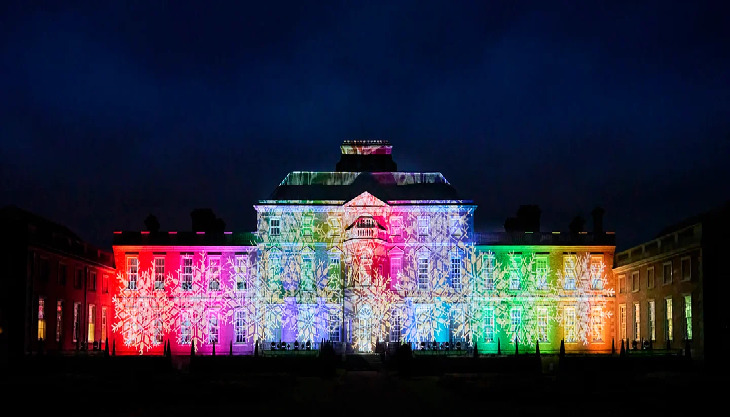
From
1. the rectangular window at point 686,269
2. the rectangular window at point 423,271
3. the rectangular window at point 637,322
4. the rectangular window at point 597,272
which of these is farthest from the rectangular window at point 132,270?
the rectangular window at point 686,269

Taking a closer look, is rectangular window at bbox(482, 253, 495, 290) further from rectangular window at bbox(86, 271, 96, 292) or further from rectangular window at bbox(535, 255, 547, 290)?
rectangular window at bbox(86, 271, 96, 292)

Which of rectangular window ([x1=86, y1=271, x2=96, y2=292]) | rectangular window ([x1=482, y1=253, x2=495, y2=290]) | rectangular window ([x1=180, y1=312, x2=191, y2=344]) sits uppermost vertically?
rectangular window ([x1=482, y1=253, x2=495, y2=290])

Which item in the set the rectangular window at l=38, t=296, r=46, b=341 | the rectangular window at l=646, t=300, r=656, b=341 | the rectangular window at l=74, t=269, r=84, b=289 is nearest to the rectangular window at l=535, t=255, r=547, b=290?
the rectangular window at l=646, t=300, r=656, b=341

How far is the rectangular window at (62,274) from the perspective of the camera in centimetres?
5691

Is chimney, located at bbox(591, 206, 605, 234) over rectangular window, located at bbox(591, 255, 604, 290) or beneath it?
over

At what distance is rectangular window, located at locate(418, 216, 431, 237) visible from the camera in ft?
215

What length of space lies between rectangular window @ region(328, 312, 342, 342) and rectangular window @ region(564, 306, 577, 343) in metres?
16.0

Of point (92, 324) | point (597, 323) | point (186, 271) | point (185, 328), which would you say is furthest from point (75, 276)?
point (597, 323)

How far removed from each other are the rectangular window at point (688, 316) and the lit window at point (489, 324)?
15961 millimetres

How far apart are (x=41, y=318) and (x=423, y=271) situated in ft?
83.0

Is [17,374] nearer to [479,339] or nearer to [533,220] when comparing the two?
[479,339]

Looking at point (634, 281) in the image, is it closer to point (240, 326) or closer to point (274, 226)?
point (274, 226)

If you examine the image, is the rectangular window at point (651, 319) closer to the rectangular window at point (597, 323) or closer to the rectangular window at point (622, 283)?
the rectangular window at point (622, 283)

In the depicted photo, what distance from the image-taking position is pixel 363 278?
6412 centimetres
